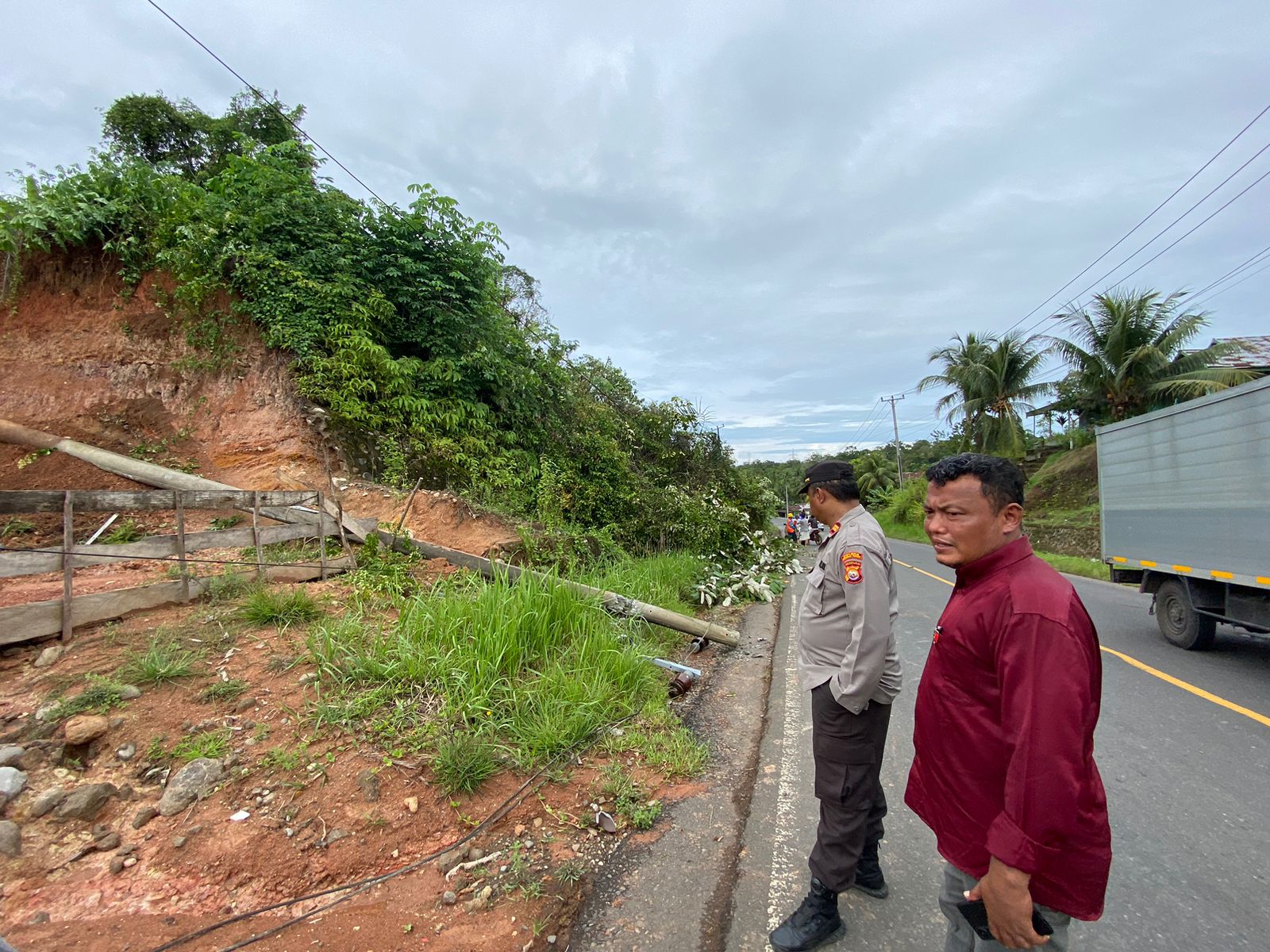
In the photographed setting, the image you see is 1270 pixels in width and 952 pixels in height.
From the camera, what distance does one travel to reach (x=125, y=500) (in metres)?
4.05

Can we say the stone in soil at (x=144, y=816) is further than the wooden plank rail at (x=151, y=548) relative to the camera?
No

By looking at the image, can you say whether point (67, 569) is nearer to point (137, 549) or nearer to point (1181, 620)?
point (137, 549)

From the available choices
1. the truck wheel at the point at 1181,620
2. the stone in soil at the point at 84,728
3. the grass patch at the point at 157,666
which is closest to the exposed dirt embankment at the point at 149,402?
the grass patch at the point at 157,666

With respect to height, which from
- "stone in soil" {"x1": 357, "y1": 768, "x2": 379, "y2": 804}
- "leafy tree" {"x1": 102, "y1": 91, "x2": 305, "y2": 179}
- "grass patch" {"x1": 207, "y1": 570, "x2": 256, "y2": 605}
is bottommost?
"stone in soil" {"x1": 357, "y1": 768, "x2": 379, "y2": 804}

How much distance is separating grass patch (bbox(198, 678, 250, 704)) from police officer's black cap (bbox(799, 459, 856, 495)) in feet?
11.2

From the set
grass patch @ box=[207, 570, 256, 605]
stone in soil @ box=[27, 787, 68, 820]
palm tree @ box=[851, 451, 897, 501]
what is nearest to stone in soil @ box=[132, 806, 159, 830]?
stone in soil @ box=[27, 787, 68, 820]

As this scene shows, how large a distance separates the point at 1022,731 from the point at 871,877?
167cm

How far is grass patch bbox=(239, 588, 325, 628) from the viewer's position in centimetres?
421

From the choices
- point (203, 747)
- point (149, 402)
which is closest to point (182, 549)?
point (203, 747)

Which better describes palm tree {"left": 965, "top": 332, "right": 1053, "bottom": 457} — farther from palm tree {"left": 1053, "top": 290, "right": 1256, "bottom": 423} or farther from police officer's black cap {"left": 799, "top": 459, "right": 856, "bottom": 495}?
police officer's black cap {"left": 799, "top": 459, "right": 856, "bottom": 495}

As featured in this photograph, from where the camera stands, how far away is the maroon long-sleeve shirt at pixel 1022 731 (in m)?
1.22

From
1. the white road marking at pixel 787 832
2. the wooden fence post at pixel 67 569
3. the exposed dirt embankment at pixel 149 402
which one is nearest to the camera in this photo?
the white road marking at pixel 787 832

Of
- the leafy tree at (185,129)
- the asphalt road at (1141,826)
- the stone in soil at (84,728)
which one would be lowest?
the asphalt road at (1141,826)

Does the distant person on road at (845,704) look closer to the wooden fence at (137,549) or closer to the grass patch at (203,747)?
the grass patch at (203,747)
